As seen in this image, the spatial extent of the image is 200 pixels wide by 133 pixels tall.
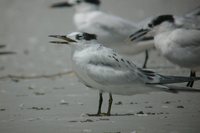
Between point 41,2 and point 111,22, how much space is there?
20.0 feet

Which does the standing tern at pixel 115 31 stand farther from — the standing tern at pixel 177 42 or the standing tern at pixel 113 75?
the standing tern at pixel 113 75

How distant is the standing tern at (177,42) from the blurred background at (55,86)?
37 centimetres

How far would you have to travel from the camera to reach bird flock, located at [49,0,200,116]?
6047 mm

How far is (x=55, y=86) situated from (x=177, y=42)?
1.67 m

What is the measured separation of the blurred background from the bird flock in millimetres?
261

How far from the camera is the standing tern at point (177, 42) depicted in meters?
7.29

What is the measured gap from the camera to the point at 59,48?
11977mm

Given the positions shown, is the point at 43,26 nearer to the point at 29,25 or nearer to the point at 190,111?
the point at 29,25

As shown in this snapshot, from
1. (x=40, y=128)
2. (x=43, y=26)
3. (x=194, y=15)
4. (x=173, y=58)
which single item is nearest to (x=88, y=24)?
(x=194, y=15)

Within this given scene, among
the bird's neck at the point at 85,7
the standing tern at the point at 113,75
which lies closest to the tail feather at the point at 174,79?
the standing tern at the point at 113,75

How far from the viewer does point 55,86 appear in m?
8.21

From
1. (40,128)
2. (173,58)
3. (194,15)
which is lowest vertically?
(40,128)

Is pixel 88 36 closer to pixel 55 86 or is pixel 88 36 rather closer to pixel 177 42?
pixel 177 42

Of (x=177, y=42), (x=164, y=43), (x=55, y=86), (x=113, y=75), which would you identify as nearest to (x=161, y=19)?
(x=164, y=43)
